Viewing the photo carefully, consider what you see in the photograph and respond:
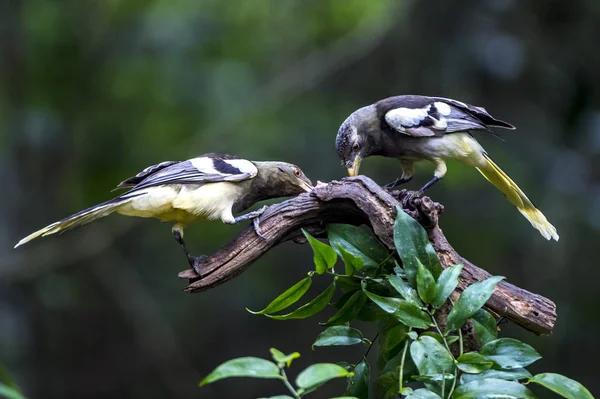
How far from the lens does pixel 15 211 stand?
7164 millimetres

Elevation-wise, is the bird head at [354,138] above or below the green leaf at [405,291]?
above

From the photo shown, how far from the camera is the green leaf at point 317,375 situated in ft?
5.06

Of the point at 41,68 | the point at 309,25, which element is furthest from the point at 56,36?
the point at 309,25

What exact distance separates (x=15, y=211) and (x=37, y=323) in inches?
49.5

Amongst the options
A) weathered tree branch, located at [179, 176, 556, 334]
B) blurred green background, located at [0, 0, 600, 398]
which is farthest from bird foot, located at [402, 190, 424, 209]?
blurred green background, located at [0, 0, 600, 398]

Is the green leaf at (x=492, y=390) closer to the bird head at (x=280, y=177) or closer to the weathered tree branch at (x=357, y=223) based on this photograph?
the weathered tree branch at (x=357, y=223)

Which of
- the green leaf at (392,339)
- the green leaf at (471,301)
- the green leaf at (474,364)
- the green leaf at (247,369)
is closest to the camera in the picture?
the green leaf at (247,369)

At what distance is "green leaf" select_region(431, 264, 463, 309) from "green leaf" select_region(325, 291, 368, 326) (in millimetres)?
304

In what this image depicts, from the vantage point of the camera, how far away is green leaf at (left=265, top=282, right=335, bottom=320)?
233 centimetres

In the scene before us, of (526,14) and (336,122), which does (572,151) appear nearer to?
(526,14)

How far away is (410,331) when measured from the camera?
7.07 feet

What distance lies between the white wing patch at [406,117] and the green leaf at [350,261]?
146cm

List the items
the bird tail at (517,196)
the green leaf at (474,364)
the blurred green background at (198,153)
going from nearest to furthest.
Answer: the green leaf at (474,364) → the bird tail at (517,196) → the blurred green background at (198,153)

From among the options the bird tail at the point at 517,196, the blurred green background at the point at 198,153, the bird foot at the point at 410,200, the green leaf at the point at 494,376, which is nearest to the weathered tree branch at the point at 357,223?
the bird foot at the point at 410,200
